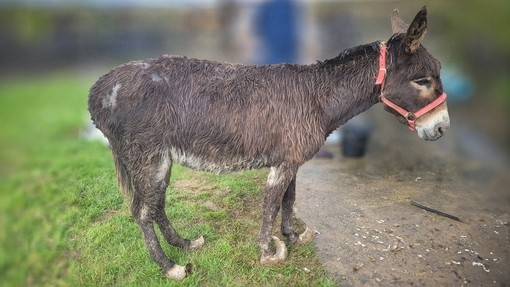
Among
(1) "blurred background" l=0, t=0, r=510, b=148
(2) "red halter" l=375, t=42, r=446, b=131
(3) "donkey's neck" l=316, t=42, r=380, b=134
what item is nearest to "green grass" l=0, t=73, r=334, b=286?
(1) "blurred background" l=0, t=0, r=510, b=148

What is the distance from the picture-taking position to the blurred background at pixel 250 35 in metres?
2.34

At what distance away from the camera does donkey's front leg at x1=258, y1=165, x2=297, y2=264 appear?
3.08 metres

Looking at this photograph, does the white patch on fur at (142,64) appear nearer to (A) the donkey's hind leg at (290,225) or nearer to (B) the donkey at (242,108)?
(B) the donkey at (242,108)

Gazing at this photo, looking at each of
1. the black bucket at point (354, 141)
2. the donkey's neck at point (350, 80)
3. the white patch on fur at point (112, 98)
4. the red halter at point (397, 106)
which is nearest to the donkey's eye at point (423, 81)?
Result: the red halter at point (397, 106)

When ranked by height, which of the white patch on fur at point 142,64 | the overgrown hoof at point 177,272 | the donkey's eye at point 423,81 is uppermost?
the donkey's eye at point 423,81

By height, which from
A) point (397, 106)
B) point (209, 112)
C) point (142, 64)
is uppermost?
point (142, 64)

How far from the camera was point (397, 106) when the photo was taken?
299 centimetres

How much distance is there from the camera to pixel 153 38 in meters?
4.20

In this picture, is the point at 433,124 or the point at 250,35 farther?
the point at 250,35

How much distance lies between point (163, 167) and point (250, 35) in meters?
2.85

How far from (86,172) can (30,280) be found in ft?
6.92

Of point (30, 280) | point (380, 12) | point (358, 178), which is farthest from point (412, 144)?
point (30, 280)

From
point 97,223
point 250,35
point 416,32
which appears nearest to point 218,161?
point 97,223

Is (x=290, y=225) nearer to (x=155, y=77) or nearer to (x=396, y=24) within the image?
(x=155, y=77)
